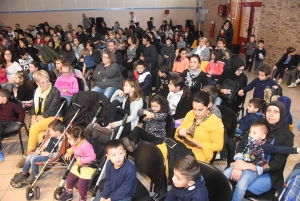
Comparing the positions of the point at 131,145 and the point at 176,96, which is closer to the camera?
the point at 131,145

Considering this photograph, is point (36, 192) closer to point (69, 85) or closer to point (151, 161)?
point (151, 161)

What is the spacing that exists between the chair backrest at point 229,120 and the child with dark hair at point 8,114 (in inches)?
114

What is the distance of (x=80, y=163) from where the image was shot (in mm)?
2879

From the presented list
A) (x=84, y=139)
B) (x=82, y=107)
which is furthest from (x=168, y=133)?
(x=82, y=107)

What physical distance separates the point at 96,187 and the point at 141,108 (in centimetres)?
136

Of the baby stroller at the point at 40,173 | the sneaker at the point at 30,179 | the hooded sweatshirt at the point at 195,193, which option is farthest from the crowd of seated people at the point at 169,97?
the hooded sweatshirt at the point at 195,193

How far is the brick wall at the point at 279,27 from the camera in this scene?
7.79 m

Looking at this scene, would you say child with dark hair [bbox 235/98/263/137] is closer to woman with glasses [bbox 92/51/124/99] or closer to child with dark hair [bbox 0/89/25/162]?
woman with glasses [bbox 92/51/124/99]

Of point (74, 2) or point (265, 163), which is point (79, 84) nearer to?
point (265, 163)

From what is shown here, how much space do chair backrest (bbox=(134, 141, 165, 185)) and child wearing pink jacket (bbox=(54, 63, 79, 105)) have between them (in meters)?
2.26

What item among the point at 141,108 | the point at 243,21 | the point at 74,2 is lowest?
the point at 141,108

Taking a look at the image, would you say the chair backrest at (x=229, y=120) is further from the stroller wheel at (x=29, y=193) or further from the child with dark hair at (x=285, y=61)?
the child with dark hair at (x=285, y=61)

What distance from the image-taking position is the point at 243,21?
433 inches

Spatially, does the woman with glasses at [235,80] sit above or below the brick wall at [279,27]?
below
